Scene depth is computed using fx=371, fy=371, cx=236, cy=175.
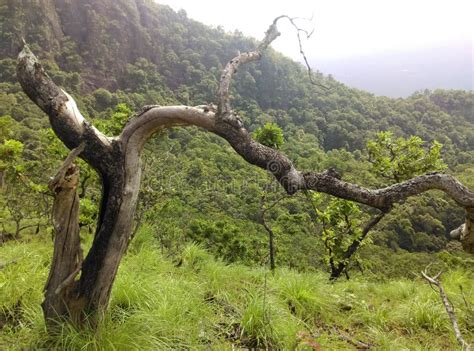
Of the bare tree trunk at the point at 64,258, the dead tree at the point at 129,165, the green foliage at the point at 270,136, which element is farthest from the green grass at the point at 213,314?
the green foliage at the point at 270,136

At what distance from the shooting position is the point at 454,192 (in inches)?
105

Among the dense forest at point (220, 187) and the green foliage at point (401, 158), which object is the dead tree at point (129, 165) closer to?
the dense forest at point (220, 187)

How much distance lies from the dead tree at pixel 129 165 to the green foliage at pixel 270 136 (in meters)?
0.20

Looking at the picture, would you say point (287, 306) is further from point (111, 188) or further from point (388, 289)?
point (388, 289)

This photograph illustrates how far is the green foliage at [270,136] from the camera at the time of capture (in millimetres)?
2906

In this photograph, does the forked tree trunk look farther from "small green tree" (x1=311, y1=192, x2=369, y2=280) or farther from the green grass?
"small green tree" (x1=311, y1=192, x2=369, y2=280)

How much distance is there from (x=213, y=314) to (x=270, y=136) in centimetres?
217

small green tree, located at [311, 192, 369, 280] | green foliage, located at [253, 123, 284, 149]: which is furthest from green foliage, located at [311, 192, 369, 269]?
green foliage, located at [253, 123, 284, 149]

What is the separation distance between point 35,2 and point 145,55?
64.6 ft

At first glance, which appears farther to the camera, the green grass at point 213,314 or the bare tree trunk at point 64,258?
the green grass at point 213,314

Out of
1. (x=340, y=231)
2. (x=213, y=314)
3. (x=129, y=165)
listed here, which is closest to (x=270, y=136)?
(x=129, y=165)

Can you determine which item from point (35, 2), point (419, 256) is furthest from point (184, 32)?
point (419, 256)

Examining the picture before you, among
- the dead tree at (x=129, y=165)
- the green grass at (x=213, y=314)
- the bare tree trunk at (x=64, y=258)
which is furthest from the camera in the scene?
the green grass at (x=213, y=314)

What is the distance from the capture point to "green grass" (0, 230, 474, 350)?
3.03 m
